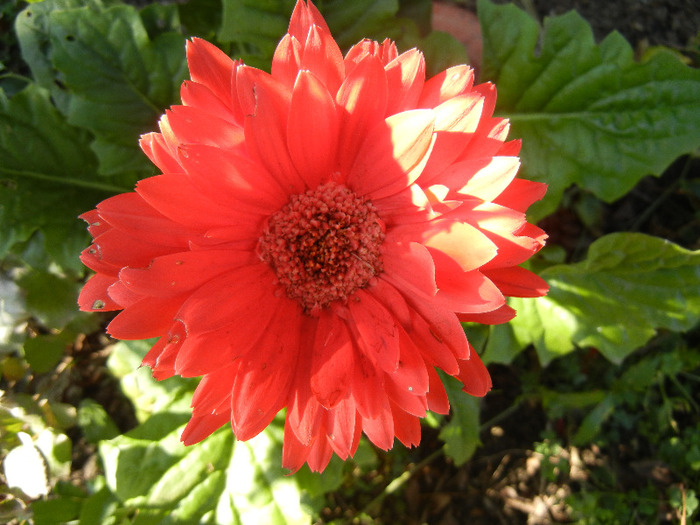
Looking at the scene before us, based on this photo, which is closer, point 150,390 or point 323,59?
point 323,59

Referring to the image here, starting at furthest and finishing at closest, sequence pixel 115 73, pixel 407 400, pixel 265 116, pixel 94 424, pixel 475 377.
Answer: pixel 94 424 → pixel 115 73 → pixel 475 377 → pixel 407 400 → pixel 265 116

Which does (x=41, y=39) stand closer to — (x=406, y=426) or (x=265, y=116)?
(x=265, y=116)

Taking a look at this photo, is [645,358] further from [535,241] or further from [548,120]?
[535,241]

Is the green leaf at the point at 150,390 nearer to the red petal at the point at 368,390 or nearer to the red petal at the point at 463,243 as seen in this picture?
the red petal at the point at 368,390

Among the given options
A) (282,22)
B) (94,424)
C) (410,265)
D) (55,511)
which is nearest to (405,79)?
(410,265)

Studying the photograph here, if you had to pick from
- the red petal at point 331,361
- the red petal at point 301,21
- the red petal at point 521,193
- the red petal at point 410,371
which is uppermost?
the red petal at point 301,21

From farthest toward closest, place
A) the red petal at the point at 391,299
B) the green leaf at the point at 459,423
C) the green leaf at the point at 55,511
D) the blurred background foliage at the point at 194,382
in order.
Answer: the green leaf at the point at 459,423, the blurred background foliage at the point at 194,382, the green leaf at the point at 55,511, the red petal at the point at 391,299

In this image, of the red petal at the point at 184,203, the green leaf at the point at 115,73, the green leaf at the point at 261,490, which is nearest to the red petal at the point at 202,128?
the red petal at the point at 184,203
